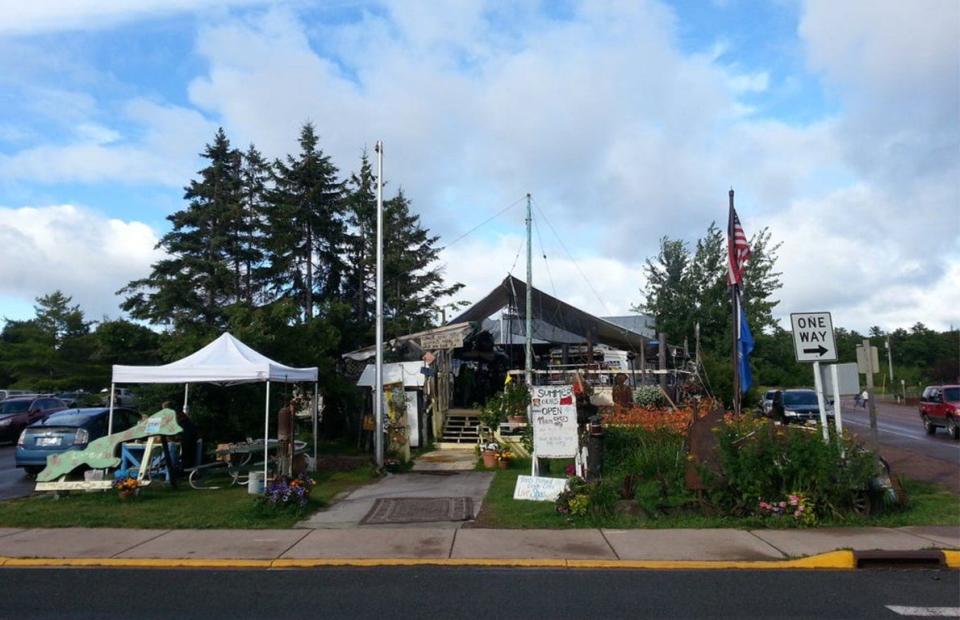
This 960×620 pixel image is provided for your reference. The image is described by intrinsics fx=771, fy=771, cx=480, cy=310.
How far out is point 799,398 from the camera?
2872 centimetres

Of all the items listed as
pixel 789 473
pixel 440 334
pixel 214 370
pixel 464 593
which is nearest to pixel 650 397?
pixel 440 334

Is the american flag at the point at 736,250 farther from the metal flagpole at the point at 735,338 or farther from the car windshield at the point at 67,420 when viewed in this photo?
the car windshield at the point at 67,420

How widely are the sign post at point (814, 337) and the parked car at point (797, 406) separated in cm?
1574

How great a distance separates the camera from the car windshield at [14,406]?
27.0 m

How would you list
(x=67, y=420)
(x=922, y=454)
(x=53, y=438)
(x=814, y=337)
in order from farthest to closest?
(x=922, y=454)
(x=67, y=420)
(x=53, y=438)
(x=814, y=337)

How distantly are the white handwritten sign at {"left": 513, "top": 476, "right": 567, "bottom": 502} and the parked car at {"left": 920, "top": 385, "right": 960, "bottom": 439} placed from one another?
1894cm

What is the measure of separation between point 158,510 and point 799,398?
2395 centimetres

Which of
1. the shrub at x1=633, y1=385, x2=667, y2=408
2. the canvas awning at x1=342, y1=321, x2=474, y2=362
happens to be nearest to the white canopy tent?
the canvas awning at x1=342, y1=321, x2=474, y2=362

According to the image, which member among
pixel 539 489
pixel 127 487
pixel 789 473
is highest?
pixel 789 473

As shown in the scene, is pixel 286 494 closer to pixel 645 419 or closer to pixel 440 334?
pixel 645 419

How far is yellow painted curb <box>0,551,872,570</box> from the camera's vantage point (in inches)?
325

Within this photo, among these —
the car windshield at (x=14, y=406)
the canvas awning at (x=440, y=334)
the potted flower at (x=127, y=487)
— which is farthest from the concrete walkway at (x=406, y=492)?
the car windshield at (x=14, y=406)

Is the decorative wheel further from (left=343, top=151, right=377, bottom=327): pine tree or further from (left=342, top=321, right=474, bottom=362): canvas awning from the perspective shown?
(left=343, top=151, right=377, bottom=327): pine tree

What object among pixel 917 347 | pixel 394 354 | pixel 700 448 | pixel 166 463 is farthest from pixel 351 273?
pixel 917 347
